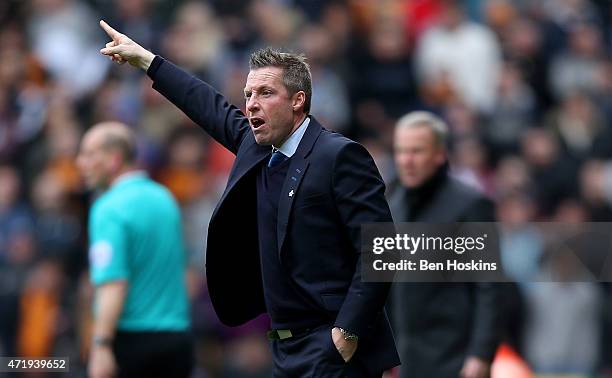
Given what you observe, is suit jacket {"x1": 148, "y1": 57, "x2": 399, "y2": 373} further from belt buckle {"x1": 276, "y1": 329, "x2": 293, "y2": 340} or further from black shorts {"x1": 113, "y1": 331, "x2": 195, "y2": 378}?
black shorts {"x1": 113, "y1": 331, "x2": 195, "y2": 378}

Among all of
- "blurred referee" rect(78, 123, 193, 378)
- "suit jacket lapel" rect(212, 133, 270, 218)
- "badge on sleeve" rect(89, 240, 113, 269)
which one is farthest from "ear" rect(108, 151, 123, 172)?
"suit jacket lapel" rect(212, 133, 270, 218)

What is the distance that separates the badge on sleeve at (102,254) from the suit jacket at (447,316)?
176 cm

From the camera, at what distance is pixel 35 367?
10.5 metres

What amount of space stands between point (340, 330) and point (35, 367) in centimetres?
520

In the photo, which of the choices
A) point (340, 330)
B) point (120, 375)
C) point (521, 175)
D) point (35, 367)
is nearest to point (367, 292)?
point (340, 330)

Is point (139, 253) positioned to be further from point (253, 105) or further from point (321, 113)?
point (321, 113)

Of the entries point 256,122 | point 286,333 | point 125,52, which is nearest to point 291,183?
point 256,122

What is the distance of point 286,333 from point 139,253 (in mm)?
2310

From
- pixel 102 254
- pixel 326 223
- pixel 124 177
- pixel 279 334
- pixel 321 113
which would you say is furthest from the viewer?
pixel 321 113

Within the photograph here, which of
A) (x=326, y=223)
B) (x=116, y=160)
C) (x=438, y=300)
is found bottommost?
(x=326, y=223)

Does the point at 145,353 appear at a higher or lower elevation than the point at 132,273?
lower

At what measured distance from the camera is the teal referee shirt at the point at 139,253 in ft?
26.8

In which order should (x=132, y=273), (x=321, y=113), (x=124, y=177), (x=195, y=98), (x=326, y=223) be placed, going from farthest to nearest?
(x=321, y=113) < (x=124, y=177) < (x=132, y=273) < (x=195, y=98) < (x=326, y=223)

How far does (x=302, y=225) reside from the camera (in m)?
6.12
